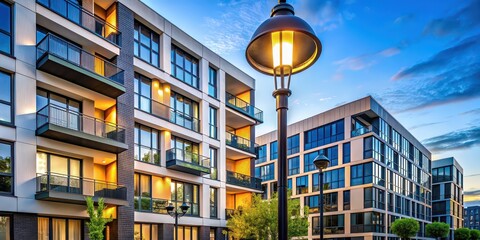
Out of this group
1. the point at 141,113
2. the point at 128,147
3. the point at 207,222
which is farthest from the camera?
the point at 207,222

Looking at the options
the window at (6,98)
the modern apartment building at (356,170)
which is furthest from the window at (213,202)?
the modern apartment building at (356,170)

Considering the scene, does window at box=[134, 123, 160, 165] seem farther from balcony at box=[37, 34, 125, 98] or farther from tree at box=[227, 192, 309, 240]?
tree at box=[227, 192, 309, 240]

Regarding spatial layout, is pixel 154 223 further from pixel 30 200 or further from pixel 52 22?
pixel 52 22

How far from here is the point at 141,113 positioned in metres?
23.6

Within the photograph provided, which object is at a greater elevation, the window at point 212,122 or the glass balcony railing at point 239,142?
the window at point 212,122

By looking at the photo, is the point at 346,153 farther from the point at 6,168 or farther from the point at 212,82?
the point at 6,168

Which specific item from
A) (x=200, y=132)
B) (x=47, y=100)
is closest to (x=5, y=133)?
(x=47, y=100)

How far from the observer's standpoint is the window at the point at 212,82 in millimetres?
30230

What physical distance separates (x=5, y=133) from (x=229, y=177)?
17665 mm

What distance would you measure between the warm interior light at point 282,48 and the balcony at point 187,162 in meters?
21.0

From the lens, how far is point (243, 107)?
3419 cm

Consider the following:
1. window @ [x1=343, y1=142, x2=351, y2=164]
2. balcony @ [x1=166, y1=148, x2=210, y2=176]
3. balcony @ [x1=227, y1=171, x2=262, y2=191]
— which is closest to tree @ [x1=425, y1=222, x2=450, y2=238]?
window @ [x1=343, y1=142, x2=351, y2=164]

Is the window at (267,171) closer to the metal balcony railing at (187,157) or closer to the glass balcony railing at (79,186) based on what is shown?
the metal balcony railing at (187,157)

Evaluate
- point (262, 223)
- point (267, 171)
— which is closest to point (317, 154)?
point (267, 171)
